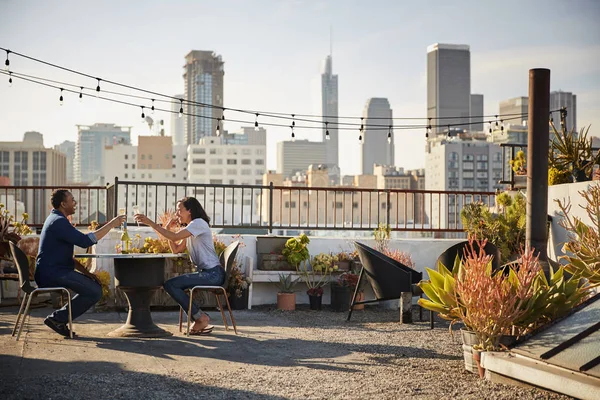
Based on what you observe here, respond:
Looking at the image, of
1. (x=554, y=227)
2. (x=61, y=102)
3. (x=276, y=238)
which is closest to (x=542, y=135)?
(x=554, y=227)

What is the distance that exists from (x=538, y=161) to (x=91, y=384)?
4.19m

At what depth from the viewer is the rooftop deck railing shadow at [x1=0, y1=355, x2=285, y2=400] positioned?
15.1 feet

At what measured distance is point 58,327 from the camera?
6.77 meters

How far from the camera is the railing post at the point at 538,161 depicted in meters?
6.80

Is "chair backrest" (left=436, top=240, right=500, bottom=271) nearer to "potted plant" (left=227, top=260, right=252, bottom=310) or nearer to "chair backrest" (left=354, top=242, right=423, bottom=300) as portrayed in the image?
"chair backrest" (left=354, top=242, right=423, bottom=300)

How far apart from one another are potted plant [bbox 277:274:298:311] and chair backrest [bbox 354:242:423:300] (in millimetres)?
1609

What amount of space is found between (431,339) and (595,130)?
17.3ft

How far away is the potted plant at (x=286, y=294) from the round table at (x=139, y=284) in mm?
2611

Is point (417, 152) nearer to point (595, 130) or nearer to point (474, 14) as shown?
point (474, 14)

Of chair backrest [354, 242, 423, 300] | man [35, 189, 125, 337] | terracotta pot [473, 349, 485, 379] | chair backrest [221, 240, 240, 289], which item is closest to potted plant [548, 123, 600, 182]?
chair backrest [354, 242, 423, 300]

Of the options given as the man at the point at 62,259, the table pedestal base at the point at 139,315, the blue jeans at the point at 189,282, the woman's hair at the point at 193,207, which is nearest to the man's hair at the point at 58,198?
the man at the point at 62,259

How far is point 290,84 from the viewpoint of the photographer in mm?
81188

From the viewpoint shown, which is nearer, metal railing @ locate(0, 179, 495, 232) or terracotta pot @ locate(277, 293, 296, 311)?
terracotta pot @ locate(277, 293, 296, 311)

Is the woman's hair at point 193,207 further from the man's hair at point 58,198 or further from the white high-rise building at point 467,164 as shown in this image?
the white high-rise building at point 467,164
